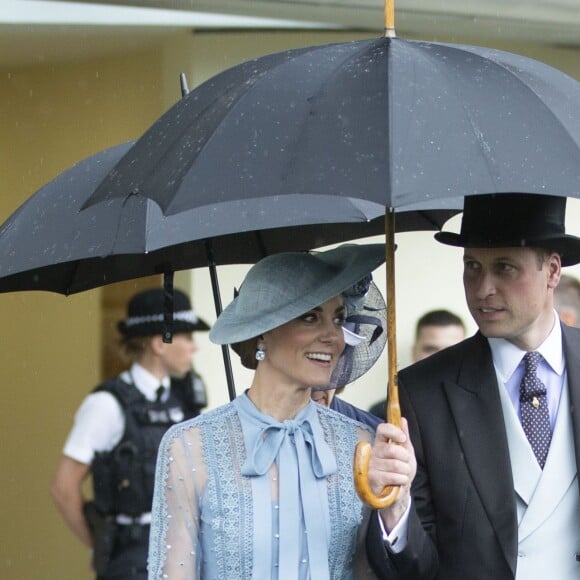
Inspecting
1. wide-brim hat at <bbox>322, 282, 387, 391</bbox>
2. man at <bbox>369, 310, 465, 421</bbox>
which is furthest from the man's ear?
man at <bbox>369, 310, 465, 421</bbox>

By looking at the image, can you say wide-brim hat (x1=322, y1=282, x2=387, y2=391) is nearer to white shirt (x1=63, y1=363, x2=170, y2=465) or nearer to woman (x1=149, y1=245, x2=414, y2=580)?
woman (x1=149, y1=245, x2=414, y2=580)

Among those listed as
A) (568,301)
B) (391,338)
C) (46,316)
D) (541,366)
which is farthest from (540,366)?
(46,316)

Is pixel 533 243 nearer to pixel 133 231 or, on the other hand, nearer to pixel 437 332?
pixel 133 231

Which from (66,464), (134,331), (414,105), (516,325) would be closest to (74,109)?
(134,331)

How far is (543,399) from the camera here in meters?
3.59

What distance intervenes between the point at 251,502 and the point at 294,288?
1.59ft

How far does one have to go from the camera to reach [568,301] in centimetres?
701

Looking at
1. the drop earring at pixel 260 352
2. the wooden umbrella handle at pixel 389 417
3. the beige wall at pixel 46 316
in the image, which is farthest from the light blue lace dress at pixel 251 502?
the beige wall at pixel 46 316

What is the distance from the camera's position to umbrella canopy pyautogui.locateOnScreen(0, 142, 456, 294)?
370cm

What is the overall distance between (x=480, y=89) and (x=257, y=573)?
3.78ft

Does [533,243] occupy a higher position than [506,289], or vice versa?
[533,243]

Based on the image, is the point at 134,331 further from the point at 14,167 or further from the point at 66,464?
the point at 14,167

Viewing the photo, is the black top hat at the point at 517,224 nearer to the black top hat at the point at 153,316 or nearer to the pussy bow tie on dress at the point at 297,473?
the pussy bow tie on dress at the point at 297,473

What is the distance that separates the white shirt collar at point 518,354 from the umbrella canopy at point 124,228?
1.48 ft
